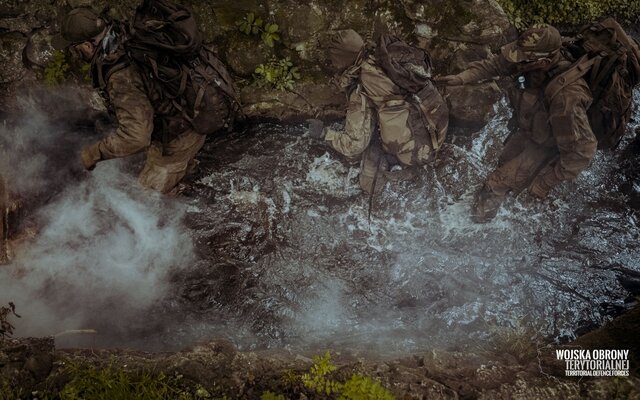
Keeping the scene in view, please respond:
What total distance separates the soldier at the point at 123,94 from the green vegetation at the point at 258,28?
1.19 metres

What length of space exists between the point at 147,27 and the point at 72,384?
10.5 ft

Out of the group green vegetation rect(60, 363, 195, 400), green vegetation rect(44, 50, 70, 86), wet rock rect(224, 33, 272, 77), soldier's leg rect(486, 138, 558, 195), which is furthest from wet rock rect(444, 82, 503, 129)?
green vegetation rect(44, 50, 70, 86)

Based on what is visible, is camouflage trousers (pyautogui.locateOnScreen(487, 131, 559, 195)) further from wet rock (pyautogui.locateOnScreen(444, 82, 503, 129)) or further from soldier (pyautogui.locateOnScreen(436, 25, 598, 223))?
wet rock (pyautogui.locateOnScreen(444, 82, 503, 129))

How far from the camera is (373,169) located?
5.52 m

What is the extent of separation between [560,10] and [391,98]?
3936 millimetres

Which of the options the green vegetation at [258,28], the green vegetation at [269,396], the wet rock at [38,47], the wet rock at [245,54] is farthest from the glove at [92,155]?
the green vegetation at [269,396]

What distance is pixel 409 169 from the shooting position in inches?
223

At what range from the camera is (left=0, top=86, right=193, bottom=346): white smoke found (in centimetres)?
488

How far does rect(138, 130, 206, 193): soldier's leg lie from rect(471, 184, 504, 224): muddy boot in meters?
3.97

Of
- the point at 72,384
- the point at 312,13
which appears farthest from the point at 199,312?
the point at 312,13

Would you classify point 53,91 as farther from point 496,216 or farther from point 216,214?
point 496,216

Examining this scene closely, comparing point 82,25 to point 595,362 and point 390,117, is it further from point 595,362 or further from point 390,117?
point 595,362

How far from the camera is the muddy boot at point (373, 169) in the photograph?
543 cm

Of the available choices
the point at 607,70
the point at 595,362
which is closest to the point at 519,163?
the point at 607,70
